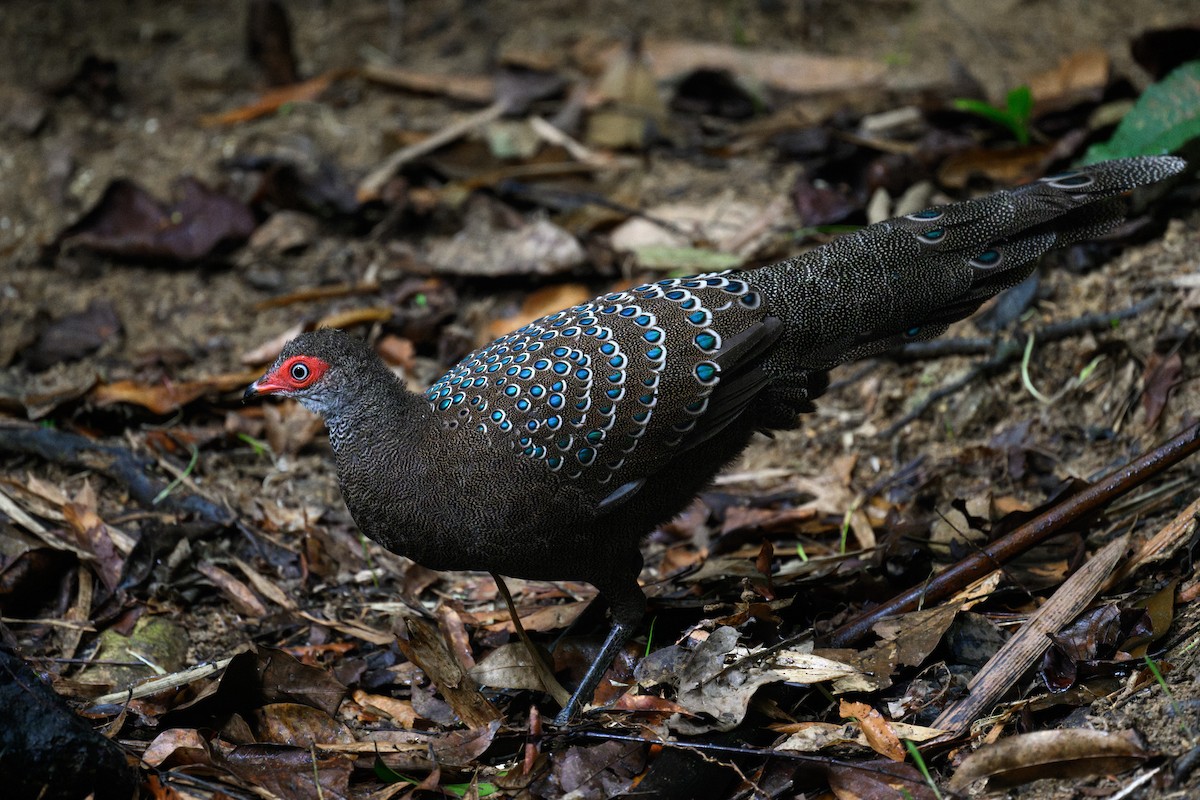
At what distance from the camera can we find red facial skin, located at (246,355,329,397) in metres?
4.02

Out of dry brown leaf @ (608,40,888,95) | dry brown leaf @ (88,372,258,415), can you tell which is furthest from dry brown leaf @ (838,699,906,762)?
dry brown leaf @ (608,40,888,95)

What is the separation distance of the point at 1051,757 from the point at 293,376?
2.71 meters

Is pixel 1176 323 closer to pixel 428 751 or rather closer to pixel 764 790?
pixel 764 790

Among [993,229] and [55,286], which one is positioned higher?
[993,229]

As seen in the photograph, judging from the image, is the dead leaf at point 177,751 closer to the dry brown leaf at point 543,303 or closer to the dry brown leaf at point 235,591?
the dry brown leaf at point 235,591

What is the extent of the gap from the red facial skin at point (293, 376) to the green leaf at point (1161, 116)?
12.2 ft

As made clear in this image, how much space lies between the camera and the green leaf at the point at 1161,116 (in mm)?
5219

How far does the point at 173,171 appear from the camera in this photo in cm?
720

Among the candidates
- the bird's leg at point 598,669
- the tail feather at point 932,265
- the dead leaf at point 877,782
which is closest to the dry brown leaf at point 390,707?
the bird's leg at point 598,669

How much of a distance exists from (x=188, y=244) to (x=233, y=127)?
48.9 inches

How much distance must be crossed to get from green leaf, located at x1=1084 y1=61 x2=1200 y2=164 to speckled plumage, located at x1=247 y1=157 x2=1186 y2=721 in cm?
109

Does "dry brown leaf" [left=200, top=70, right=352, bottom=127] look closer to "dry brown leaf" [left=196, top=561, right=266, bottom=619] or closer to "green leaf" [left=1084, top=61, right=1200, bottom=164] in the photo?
"dry brown leaf" [left=196, top=561, right=266, bottom=619]

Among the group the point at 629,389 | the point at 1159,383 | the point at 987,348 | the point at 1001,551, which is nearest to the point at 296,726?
the point at 629,389

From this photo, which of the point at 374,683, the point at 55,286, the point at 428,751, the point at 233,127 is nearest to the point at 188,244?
the point at 55,286
